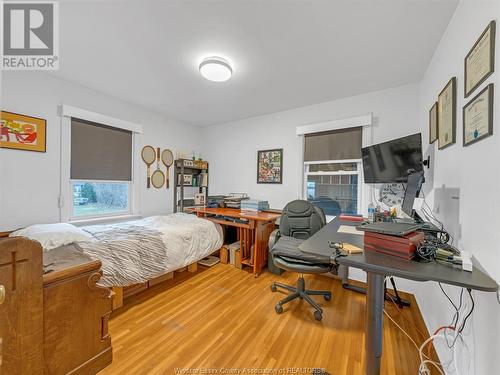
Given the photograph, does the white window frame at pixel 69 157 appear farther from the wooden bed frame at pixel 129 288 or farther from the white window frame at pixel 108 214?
the wooden bed frame at pixel 129 288

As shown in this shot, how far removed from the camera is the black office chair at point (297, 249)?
6.13 feet

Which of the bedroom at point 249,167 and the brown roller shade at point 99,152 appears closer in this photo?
the bedroom at point 249,167

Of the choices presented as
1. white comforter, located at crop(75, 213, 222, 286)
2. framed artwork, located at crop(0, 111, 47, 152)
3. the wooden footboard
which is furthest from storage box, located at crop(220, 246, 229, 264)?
framed artwork, located at crop(0, 111, 47, 152)

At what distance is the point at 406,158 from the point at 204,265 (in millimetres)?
2839

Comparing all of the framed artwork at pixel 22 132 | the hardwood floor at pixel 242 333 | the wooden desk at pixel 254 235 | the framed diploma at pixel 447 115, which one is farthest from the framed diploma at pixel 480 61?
the framed artwork at pixel 22 132

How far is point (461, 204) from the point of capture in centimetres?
122

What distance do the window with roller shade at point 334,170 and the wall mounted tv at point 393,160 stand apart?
1.14 ft

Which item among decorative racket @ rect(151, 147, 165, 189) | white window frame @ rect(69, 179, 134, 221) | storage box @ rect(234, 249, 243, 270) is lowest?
storage box @ rect(234, 249, 243, 270)

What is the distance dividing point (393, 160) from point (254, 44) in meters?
1.72

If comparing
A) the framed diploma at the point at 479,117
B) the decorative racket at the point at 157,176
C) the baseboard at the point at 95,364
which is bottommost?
the baseboard at the point at 95,364

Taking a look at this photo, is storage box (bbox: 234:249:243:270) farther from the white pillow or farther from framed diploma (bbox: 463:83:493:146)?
framed diploma (bbox: 463:83:493:146)

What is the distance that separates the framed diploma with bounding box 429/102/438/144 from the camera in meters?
1.72

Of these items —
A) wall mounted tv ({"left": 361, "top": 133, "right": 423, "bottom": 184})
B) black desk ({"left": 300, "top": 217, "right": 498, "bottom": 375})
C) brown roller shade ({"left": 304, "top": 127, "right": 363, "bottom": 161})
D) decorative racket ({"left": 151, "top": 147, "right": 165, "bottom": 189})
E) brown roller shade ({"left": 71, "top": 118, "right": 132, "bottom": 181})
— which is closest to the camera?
black desk ({"left": 300, "top": 217, "right": 498, "bottom": 375})

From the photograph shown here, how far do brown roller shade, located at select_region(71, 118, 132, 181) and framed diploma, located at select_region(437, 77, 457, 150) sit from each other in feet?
12.0
